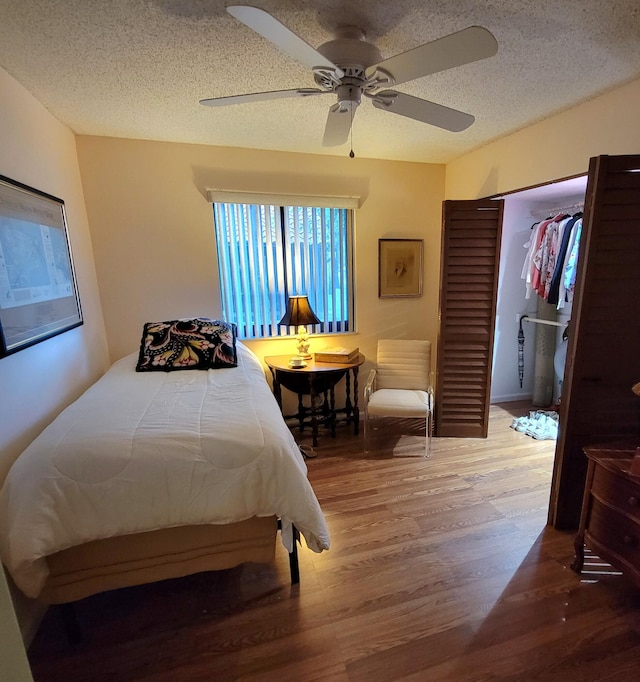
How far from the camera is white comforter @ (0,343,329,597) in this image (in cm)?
116

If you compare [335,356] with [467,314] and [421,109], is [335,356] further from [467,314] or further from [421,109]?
[421,109]

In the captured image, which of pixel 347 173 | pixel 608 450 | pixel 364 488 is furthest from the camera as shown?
pixel 347 173

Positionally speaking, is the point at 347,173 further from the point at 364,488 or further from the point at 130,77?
the point at 364,488

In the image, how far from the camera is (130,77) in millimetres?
1720

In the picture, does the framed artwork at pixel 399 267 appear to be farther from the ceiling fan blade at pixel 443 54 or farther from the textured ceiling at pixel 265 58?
the ceiling fan blade at pixel 443 54

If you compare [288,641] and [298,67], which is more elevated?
[298,67]

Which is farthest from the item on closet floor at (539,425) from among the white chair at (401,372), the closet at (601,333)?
the closet at (601,333)

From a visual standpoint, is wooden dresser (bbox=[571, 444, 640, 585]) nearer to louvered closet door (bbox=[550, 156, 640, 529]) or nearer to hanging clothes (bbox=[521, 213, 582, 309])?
louvered closet door (bbox=[550, 156, 640, 529])

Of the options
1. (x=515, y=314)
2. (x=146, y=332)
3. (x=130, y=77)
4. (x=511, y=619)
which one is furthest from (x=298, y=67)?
(x=515, y=314)

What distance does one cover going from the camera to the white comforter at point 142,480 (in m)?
1.16

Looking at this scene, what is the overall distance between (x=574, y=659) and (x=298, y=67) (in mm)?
2746

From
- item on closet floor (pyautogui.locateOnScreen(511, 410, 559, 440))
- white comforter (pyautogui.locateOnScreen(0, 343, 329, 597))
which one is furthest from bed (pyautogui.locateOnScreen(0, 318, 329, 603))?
item on closet floor (pyautogui.locateOnScreen(511, 410, 559, 440))

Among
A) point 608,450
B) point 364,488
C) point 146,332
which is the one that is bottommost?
point 364,488

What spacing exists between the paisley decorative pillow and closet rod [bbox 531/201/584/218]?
3.06 meters
